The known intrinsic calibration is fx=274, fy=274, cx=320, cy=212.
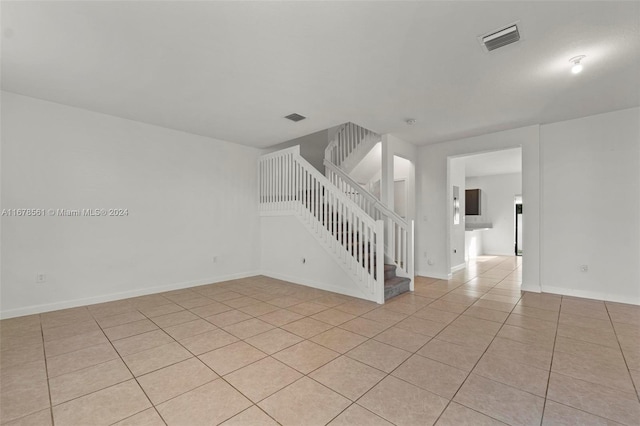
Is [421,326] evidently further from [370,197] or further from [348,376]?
[370,197]

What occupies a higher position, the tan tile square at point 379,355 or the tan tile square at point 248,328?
the tan tile square at point 379,355

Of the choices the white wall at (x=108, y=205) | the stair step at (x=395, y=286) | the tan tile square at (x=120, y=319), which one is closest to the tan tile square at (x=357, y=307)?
the stair step at (x=395, y=286)

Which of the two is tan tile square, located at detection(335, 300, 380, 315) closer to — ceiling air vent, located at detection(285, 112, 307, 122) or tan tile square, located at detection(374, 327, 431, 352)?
tan tile square, located at detection(374, 327, 431, 352)

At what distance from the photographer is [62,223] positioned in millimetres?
3850

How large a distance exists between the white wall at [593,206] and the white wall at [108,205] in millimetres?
5793

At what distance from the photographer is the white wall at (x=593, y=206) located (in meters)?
4.03

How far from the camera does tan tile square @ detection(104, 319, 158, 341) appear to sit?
2.96 m

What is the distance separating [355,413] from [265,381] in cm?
73

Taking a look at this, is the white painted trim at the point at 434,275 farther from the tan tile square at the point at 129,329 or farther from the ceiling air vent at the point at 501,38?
the tan tile square at the point at 129,329

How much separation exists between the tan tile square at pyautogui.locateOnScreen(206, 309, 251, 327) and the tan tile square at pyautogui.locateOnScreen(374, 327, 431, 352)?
1.68 metres

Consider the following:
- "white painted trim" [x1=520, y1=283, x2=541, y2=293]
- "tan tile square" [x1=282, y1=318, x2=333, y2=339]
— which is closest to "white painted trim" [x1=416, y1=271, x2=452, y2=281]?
"white painted trim" [x1=520, y1=283, x2=541, y2=293]

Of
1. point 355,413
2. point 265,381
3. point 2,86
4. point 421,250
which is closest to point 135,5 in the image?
point 2,86

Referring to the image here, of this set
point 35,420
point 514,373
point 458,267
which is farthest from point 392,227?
point 35,420

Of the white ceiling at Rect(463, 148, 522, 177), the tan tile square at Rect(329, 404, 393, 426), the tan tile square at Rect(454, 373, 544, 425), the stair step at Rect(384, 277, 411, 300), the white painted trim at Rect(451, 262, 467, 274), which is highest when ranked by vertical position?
the white ceiling at Rect(463, 148, 522, 177)
